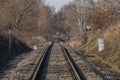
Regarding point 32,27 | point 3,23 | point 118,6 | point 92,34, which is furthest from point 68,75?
point 32,27

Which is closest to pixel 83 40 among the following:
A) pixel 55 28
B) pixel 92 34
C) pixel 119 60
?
pixel 92 34

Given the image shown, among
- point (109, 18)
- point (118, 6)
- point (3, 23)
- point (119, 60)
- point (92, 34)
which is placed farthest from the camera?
point (92, 34)

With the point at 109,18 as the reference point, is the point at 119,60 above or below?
below

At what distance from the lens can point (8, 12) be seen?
67.9 meters

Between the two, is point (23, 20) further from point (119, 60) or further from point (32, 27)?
point (119, 60)

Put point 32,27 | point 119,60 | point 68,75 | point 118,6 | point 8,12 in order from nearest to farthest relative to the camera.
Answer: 1. point 68,75
2. point 119,60
3. point 118,6
4. point 8,12
5. point 32,27

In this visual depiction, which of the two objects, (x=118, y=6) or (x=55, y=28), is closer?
(x=118, y=6)

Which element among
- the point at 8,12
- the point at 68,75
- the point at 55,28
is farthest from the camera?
the point at 55,28

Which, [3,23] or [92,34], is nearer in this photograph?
[3,23]

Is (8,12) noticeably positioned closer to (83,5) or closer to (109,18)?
(83,5)

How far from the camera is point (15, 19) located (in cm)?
6931

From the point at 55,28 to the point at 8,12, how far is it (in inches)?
4493

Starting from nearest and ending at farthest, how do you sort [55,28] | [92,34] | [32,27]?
[92,34] < [32,27] < [55,28]

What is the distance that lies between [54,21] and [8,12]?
381 ft
